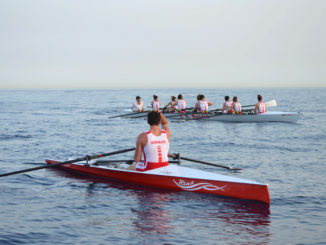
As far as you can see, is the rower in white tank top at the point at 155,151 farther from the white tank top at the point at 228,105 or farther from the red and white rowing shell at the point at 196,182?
the white tank top at the point at 228,105

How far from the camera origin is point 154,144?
356 inches

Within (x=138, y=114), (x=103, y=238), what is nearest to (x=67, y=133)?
(x=138, y=114)

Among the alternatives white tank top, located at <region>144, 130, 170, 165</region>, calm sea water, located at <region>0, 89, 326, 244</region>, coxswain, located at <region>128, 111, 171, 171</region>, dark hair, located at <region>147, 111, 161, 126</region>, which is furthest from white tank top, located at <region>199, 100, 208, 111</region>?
dark hair, located at <region>147, 111, 161, 126</region>

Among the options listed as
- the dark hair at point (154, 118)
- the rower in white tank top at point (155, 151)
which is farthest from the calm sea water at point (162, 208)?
the dark hair at point (154, 118)

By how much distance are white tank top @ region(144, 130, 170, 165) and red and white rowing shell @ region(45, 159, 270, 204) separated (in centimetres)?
34

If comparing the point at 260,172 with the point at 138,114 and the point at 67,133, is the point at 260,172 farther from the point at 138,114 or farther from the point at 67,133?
the point at 138,114

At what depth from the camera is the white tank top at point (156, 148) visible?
9.01 metres

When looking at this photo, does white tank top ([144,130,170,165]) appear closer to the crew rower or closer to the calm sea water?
the calm sea water

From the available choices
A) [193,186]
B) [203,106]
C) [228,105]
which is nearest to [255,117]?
[228,105]

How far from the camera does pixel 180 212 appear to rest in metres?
8.37

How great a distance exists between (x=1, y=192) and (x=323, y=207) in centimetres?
776

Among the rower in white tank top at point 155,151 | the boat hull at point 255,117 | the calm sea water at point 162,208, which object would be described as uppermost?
the rower in white tank top at point 155,151

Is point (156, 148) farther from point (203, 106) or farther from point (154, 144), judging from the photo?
point (203, 106)

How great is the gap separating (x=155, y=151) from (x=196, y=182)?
3.98 feet
